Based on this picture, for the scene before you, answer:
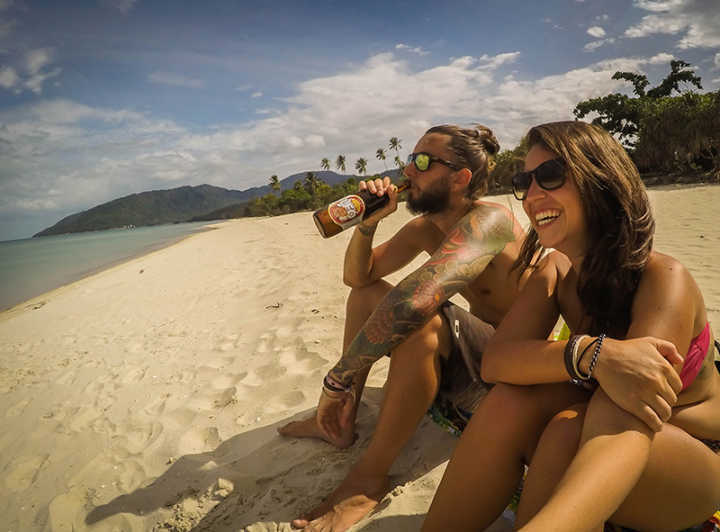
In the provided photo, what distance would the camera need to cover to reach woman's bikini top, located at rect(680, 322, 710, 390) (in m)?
1.21

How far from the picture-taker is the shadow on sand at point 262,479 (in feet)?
6.31

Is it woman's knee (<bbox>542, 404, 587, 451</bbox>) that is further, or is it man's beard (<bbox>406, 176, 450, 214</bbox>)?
man's beard (<bbox>406, 176, 450, 214</bbox>)

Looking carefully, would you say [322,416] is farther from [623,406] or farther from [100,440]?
[100,440]

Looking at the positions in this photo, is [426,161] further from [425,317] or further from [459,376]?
[459,376]

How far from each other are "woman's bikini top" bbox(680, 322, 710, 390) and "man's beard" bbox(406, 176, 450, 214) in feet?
4.29

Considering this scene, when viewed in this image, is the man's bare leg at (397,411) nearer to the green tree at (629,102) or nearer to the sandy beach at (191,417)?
the sandy beach at (191,417)

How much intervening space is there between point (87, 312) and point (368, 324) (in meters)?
7.25

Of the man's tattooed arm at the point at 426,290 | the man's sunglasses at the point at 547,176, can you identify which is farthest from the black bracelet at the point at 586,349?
the man's tattooed arm at the point at 426,290

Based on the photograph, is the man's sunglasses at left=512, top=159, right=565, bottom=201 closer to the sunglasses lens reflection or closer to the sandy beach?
the sunglasses lens reflection

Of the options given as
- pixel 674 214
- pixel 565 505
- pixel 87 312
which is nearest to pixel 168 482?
pixel 565 505

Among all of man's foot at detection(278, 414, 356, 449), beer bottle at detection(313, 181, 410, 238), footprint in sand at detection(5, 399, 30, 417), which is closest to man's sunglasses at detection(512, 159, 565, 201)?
beer bottle at detection(313, 181, 410, 238)

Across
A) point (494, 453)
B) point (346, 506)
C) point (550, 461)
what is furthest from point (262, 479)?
point (550, 461)

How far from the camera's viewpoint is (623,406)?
109 cm

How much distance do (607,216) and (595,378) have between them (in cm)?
53
